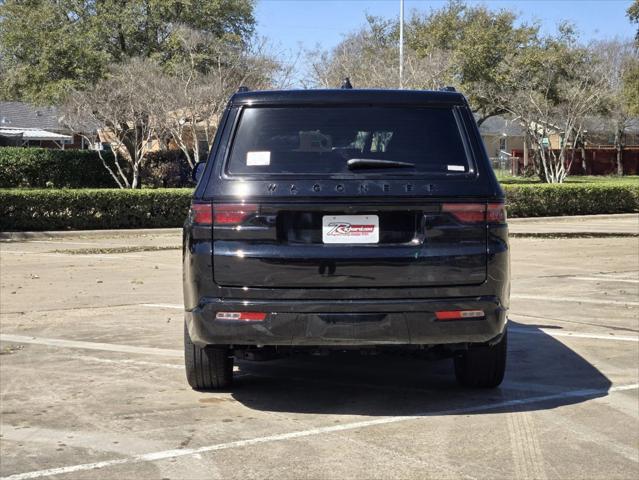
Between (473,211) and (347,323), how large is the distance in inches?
37.5

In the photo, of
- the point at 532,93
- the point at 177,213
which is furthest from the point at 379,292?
the point at 532,93

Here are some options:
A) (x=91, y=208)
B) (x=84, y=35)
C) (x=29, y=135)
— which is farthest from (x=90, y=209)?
(x=29, y=135)

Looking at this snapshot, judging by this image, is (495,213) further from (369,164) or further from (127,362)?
(127,362)

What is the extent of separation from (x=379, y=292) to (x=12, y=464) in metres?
2.13

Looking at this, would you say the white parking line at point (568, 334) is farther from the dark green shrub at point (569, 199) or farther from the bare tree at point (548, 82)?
the bare tree at point (548, 82)

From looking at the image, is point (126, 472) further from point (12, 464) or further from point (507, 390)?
point (507, 390)

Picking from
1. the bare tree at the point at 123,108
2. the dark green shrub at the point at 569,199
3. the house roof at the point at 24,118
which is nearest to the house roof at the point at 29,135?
the house roof at the point at 24,118

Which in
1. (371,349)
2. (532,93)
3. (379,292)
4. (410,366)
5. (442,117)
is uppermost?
(532,93)

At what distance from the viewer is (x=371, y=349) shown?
5270 mm

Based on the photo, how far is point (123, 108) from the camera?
2805 centimetres

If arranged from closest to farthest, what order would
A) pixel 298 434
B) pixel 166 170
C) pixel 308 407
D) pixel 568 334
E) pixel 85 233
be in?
1. pixel 298 434
2. pixel 308 407
3. pixel 568 334
4. pixel 85 233
5. pixel 166 170

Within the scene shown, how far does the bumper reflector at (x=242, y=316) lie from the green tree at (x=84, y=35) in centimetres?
2545

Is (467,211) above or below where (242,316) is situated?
above

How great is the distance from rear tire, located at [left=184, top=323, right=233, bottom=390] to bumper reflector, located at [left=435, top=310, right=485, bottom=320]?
1.42 m
